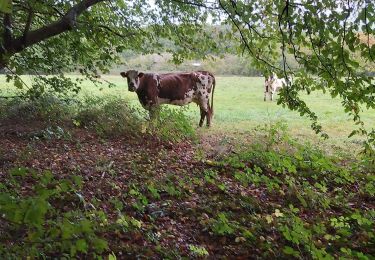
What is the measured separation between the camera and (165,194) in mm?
5660

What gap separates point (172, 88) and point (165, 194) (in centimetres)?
683

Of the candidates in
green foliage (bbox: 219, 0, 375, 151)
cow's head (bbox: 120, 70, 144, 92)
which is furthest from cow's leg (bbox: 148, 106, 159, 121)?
green foliage (bbox: 219, 0, 375, 151)

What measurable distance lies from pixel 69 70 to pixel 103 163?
2.41 meters

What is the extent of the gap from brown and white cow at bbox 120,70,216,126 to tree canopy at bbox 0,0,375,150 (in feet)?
9.86

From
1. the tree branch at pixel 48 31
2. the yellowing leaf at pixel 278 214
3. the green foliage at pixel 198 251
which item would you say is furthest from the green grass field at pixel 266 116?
the green foliage at pixel 198 251

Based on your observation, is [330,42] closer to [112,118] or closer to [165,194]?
[165,194]

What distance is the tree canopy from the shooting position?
12.5ft

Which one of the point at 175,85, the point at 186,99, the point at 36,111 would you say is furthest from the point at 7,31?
the point at 186,99

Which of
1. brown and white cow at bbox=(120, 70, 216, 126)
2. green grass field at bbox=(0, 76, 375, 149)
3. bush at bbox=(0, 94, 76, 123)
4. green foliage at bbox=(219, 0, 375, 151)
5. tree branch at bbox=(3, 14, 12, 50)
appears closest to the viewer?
green foliage at bbox=(219, 0, 375, 151)

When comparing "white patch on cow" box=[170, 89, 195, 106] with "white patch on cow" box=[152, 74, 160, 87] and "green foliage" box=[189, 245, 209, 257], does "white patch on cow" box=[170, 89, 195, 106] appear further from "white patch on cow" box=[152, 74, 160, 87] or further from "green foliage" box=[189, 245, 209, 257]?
"green foliage" box=[189, 245, 209, 257]

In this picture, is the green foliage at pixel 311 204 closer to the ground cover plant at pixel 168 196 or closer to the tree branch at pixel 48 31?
the ground cover plant at pixel 168 196

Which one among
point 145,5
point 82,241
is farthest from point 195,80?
point 82,241

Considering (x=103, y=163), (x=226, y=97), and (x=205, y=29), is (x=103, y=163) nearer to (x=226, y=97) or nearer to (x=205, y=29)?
(x=205, y=29)

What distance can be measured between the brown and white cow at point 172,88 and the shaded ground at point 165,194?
110 inches
